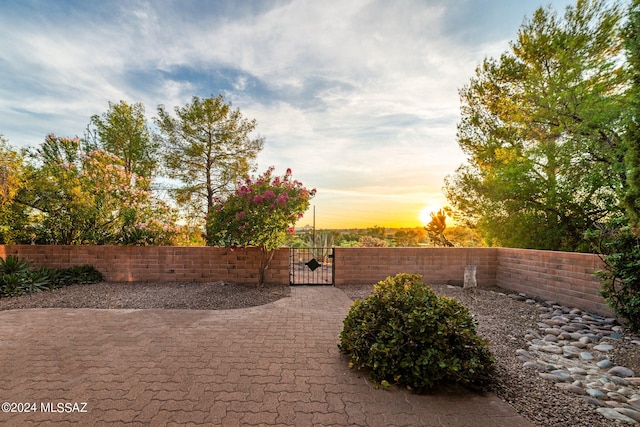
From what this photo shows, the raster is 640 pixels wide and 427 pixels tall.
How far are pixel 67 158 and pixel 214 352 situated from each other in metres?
8.83

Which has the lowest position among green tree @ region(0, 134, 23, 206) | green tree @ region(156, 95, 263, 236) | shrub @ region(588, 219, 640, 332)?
shrub @ region(588, 219, 640, 332)

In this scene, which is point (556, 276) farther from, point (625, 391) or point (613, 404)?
point (613, 404)

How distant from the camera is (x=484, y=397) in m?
2.22

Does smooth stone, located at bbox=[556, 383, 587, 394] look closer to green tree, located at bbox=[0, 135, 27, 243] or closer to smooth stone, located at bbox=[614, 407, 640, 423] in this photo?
smooth stone, located at bbox=[614, 407, 640, 423]

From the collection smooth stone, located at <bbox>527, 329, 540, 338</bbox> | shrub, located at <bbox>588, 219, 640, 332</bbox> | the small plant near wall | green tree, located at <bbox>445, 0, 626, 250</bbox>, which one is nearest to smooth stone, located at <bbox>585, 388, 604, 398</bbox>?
smooth stone, located at <bbox>527, 329, 540, 338</bbox>

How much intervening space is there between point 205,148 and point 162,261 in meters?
6.01

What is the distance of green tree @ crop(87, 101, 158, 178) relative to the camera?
1115 centimetres

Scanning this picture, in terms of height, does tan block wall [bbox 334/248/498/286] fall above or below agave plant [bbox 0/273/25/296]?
above

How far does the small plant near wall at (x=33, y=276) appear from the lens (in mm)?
5480

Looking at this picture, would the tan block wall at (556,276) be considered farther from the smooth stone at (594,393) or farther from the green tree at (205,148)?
the green tree at (205,148)

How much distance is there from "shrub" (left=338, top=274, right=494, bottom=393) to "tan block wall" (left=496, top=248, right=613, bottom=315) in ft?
11.9

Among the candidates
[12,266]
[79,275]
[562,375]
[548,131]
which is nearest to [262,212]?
[79,275]

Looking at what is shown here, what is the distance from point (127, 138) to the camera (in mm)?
11344

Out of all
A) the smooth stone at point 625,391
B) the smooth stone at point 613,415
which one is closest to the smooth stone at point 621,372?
the smooth stone at point 625,391
